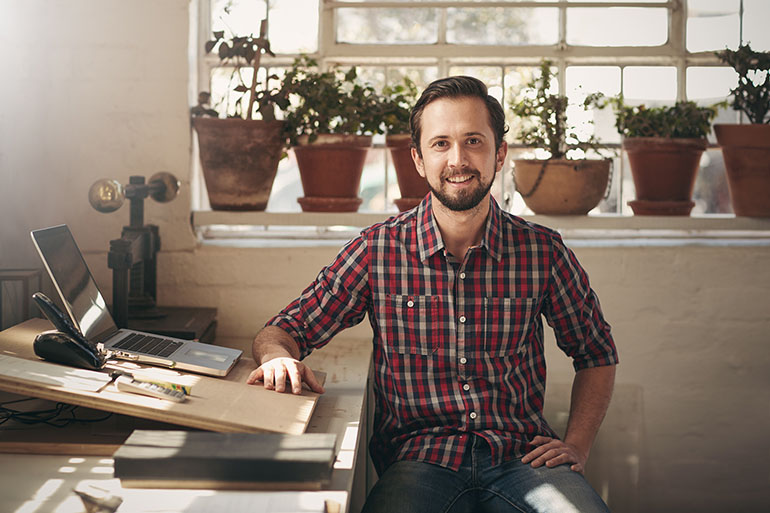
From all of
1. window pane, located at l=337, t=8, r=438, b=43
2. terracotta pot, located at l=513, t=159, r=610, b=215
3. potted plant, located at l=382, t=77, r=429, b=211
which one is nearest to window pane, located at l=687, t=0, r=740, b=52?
terracotta pot, located at l=513, t=159, r=610, b=215

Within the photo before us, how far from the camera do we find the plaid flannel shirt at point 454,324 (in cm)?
179

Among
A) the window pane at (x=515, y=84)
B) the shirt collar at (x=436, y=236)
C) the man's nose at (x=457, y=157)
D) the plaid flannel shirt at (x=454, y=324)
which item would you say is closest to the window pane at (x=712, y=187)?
the window pane at (x=515, y=84)

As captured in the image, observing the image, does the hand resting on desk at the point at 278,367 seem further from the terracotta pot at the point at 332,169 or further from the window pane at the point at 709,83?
the window pane at the point at 709,83

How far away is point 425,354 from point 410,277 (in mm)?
185

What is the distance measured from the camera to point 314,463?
1.25 m

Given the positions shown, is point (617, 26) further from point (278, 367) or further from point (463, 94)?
point (278, 367)

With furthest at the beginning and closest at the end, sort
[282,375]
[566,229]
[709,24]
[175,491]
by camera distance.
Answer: [709,24] < [566,229] < [282,375] < [175,491]

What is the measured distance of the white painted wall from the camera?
7.98ft

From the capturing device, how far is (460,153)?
5.92 feet

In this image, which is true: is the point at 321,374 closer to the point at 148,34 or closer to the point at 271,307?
the point at 271,307

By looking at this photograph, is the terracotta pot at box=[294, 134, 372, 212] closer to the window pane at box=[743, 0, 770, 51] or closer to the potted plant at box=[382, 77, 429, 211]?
the potted plant at box=[382, 77, 429, 211]

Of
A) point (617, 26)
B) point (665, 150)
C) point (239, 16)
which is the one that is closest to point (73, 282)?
point (239, 16)

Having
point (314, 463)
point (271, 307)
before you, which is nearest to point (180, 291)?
point (271, 307)

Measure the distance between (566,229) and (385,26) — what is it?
945mm
